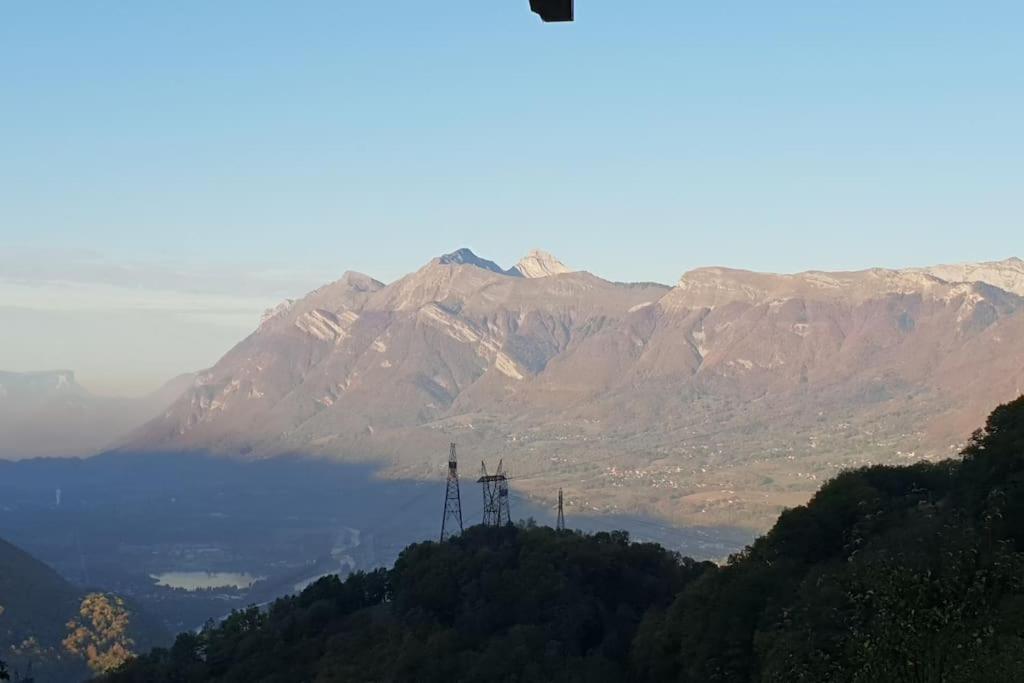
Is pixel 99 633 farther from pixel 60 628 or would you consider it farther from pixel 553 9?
pixel 553 9

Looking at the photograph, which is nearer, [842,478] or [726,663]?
[726,663]

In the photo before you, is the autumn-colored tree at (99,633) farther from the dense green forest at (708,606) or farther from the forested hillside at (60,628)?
the dense green forest at (708,606)

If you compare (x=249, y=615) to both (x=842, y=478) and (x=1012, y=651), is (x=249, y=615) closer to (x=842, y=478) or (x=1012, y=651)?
(x=842, y=478)

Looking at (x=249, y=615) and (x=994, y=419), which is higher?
(x=994, y=419)

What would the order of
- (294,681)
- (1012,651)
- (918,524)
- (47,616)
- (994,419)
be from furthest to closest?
1. (47,616)
2. (294,681)
3. (994,419)
4. (918,524)
5. (1012,651)

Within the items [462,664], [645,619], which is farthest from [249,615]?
[645,619]

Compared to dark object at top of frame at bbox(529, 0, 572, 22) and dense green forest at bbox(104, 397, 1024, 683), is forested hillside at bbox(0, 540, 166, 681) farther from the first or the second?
dark object at top of frame at bbox(529, 0, 572, 22)

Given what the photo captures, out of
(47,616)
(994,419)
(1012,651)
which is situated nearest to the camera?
(1012,651)
